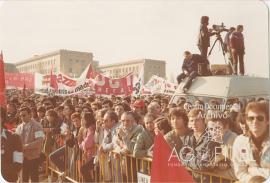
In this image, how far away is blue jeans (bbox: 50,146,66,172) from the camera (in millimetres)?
3264

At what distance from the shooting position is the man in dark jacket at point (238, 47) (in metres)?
2.98

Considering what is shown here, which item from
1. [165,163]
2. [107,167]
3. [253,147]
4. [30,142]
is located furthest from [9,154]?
[253,147]

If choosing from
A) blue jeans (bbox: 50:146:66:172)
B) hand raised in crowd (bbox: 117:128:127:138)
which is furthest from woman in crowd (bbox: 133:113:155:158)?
blue jeans (bbox: 50:146:66:172)

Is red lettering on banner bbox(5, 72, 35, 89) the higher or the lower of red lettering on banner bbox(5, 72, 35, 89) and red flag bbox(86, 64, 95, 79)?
the lower

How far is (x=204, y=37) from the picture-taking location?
2.99 meters

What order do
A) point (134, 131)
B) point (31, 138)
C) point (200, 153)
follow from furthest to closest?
point (31, 138), point (134, 131), point (200, 153)

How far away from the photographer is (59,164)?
10.8 ft

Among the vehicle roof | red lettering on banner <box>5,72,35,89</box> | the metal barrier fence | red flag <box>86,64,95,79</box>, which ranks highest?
red flag <box>86,64,95,79</box>

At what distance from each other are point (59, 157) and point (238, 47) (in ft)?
5.71

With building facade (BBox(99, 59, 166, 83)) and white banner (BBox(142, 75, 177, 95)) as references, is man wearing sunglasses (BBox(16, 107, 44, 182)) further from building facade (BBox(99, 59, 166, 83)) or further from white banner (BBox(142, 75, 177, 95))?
white banner (BBox(142, 75, 177, 95))

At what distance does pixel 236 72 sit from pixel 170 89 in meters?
0.53

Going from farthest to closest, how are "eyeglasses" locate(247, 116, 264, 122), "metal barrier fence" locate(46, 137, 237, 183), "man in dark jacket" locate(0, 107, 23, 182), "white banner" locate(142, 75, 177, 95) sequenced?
"man in dark jacket" locate(0, 107, 23, 182), "metal barrier fence" locate(46, 137, 237, 183), "white banner" locate(142, 75, 177, 95), "eyeglasses" locate(247, 116, 264, 122)

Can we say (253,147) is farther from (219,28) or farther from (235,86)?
(219,28)

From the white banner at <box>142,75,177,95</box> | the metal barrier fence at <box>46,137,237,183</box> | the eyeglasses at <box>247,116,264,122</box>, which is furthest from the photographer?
the metal barrier fence at <box>46,137,237,183</box>
